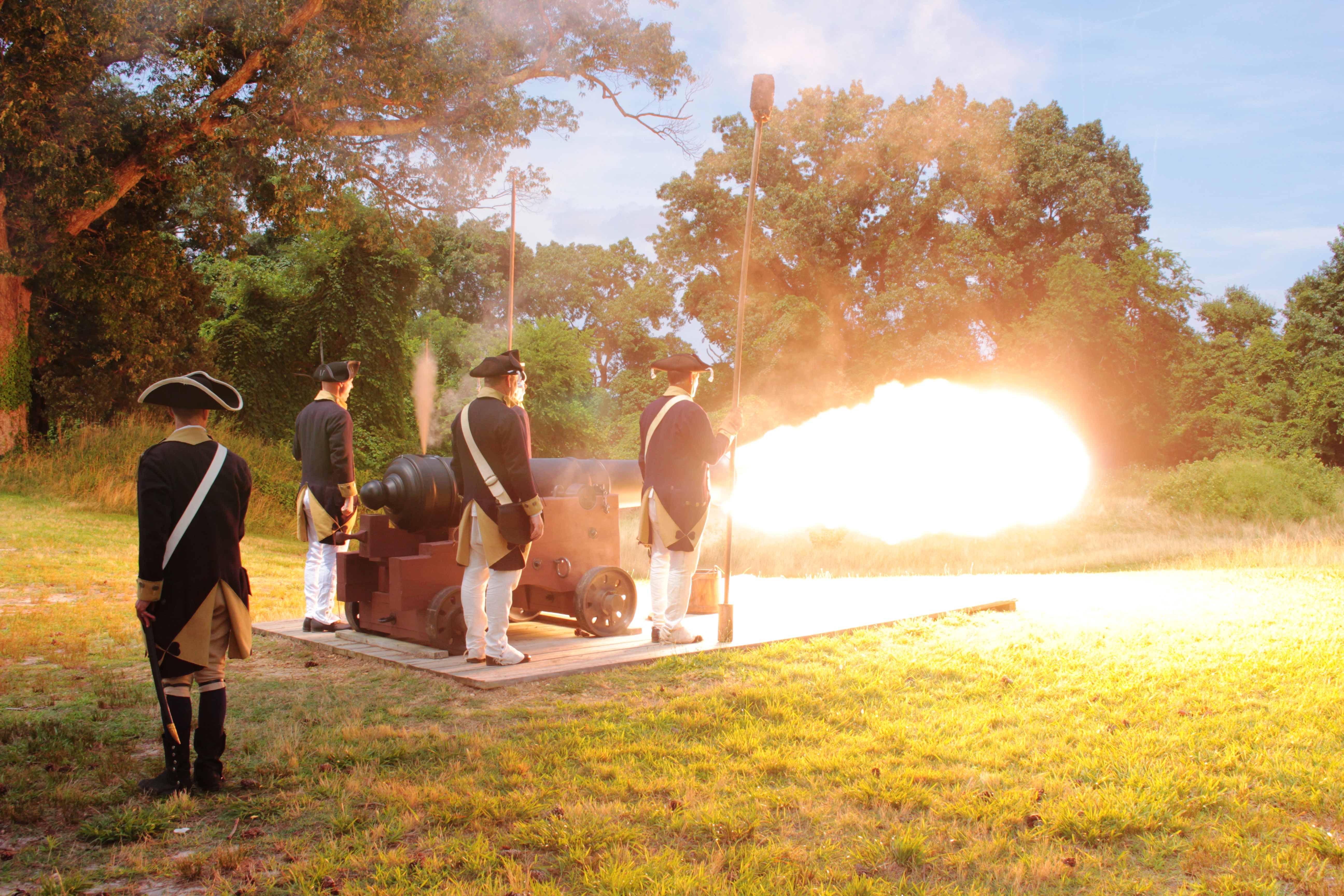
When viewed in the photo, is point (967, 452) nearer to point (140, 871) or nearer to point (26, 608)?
point (26, 608)

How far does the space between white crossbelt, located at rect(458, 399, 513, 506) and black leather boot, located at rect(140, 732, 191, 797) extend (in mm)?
2087

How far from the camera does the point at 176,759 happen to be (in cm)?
363

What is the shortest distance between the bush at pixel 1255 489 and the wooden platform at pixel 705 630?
56.6ft

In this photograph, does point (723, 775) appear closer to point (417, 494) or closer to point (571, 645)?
point (571, 645)

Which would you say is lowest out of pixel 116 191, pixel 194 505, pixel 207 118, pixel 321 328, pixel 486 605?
pixel 486 605

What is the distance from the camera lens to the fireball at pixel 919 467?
16.2 metres

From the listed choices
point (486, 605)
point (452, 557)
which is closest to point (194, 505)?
point (486, 605)

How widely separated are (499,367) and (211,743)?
2.51m

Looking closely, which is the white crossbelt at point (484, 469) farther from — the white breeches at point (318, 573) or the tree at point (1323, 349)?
the tree at point (1323, 349)

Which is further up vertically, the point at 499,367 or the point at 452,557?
the point at 499,367

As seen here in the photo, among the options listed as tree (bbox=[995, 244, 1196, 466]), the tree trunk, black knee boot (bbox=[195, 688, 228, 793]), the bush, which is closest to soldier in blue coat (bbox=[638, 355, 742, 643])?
black knee boot (bbox=[195, 688, 228, 793])

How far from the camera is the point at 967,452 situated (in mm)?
20438

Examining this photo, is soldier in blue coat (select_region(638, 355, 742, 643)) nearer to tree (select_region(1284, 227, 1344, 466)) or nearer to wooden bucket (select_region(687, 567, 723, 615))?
wooden bucket (select_region(687, 567, 723, 615))

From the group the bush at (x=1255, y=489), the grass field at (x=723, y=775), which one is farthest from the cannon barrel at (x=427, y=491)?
the bush at (x=1255, y=489)
